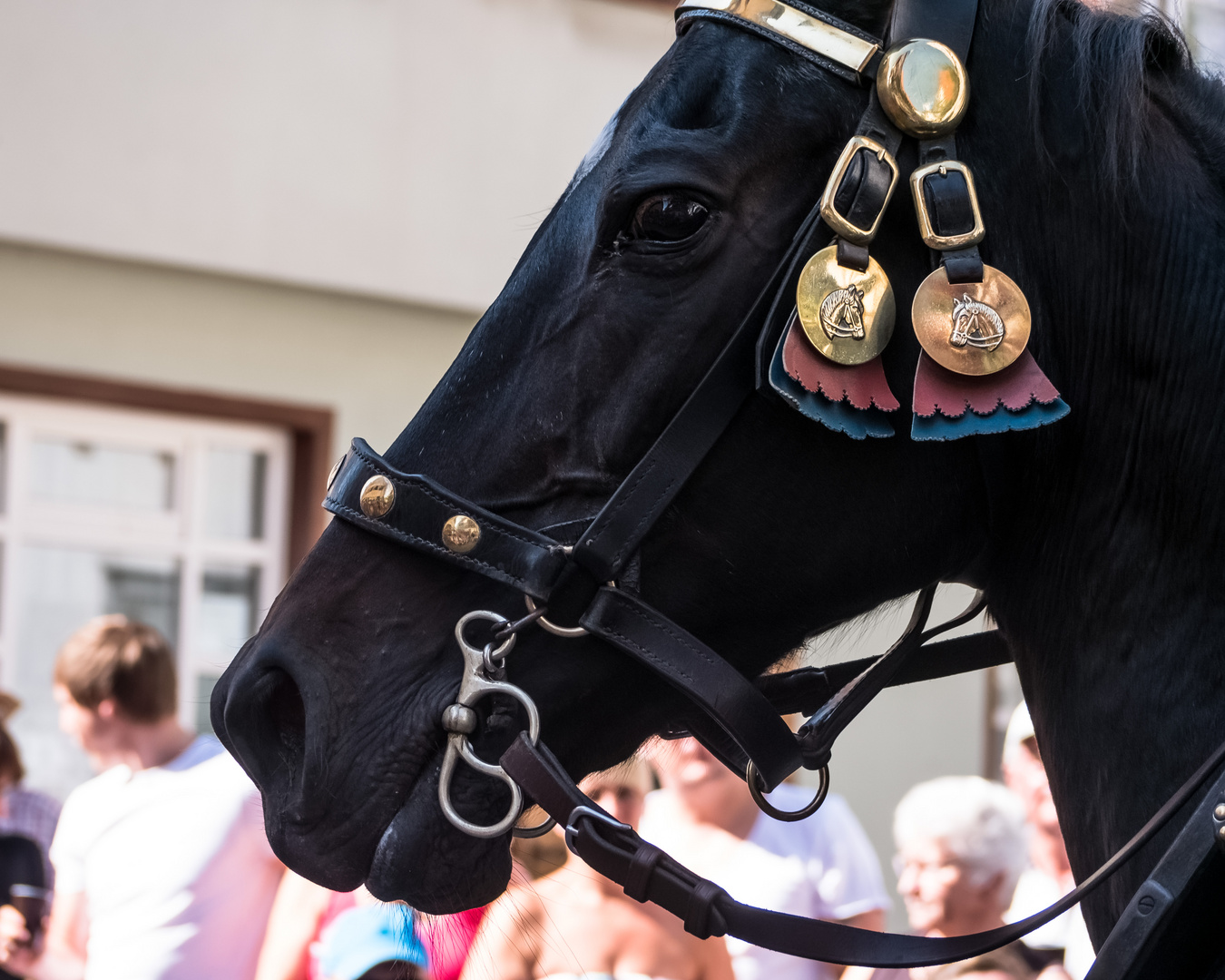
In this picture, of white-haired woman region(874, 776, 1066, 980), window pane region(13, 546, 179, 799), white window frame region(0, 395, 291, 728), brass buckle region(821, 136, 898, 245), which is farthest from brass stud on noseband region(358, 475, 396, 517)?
window pane region(13, 546, 179, 799)

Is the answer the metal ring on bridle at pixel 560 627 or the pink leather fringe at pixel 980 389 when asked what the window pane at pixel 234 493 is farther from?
the pink leather fringe at pixel 980 389

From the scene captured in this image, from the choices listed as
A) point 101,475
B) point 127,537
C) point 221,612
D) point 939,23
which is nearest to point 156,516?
point 127,537

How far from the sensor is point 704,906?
1.50m

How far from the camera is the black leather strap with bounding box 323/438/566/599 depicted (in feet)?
4.83

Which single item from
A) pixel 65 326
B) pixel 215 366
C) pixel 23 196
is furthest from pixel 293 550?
pixel 23 196

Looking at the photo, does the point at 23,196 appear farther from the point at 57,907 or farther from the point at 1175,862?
the point at 1175,862

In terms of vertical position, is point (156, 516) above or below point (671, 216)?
below

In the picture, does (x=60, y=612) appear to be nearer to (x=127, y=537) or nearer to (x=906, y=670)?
(x=127, y=537)

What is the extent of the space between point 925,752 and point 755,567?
20.8 feet

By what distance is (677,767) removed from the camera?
3521 mm

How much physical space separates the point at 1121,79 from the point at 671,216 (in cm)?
47

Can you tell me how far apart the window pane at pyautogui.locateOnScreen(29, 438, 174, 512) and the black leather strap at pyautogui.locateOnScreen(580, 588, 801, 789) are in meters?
5.50

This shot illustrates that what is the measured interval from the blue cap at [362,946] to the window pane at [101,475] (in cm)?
393

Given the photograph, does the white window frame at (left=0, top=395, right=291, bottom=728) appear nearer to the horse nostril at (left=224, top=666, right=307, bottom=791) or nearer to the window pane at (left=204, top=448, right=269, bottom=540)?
the window pane at (left=204, top=448, right=269, bottom=540)
